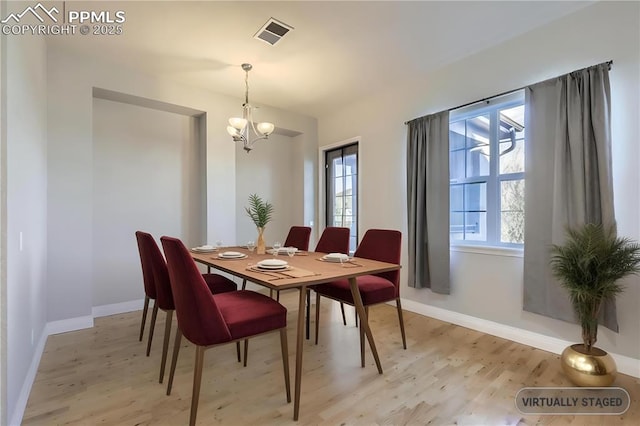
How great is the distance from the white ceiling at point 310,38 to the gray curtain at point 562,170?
655 mm

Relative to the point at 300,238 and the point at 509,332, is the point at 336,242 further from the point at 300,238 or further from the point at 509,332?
the point at 509,332

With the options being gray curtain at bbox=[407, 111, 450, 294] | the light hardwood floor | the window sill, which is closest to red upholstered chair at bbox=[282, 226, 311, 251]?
the light hardwood floor

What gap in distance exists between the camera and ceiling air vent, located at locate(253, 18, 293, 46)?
2523 millimetres

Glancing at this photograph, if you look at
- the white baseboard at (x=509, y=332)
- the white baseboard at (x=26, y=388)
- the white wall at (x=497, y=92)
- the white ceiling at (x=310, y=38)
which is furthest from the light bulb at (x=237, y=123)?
the white baseboard at (x=509, y=332)

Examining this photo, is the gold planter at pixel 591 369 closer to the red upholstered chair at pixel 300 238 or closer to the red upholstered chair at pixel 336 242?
the red upholstered chair at pixel 336 242

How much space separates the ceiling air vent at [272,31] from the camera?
2523 mm

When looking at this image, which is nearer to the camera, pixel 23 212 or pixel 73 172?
pixel 23 212

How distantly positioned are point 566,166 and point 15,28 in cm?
367

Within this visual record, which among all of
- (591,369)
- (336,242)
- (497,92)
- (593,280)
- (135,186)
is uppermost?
(497,92)

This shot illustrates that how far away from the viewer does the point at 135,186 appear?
364 centimetres

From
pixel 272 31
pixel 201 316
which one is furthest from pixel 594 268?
pixel 272 31

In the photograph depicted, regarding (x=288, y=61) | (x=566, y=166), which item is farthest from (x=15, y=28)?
(x=566, y=166)

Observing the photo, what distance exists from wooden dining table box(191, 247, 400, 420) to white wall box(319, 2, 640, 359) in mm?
1354

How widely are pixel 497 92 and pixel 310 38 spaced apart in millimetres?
1775
